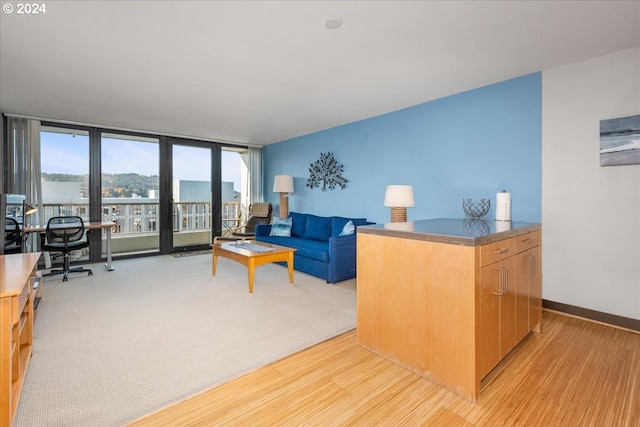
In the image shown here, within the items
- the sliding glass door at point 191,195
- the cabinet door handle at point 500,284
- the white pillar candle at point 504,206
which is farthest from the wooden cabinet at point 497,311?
the sliding glass door at point 191,195

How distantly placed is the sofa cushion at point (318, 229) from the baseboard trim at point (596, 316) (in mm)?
2960

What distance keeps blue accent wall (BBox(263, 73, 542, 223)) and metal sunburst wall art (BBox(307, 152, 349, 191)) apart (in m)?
0.10

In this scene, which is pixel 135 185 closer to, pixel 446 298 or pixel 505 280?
pixel 446 298

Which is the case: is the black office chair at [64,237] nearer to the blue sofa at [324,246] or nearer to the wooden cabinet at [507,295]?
the blue sofa at [324,246]

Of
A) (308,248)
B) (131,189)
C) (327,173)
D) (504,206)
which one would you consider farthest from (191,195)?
(504,206)

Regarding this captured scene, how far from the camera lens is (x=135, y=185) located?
5797mm

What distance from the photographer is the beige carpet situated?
5.57ft

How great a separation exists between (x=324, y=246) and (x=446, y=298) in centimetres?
258

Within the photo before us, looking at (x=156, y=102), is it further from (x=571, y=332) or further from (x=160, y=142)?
(x=571, y=332)

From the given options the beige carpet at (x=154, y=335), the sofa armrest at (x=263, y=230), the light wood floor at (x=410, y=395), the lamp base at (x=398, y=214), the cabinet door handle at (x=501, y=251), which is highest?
the lamp base at (x=398, y=214)

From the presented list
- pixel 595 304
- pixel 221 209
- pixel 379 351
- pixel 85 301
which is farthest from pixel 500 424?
pixel 221 209

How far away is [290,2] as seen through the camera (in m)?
1.96

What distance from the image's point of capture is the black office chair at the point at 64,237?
13.4 feet

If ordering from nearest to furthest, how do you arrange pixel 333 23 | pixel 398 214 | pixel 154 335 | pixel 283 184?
1. pixel 333 23
2. pixel 154 335
3. pixel 398 214
4. pixel 283 184
